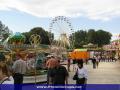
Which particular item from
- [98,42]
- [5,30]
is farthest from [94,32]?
[5,30]

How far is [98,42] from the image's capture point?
195 meters

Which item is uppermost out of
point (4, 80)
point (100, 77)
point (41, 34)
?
point (41, 34)

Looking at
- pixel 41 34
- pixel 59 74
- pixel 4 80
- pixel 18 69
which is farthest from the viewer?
pixel 41 34

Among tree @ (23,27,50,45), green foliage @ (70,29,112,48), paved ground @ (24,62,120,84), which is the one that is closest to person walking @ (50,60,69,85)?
paved ground @ (24,62,120,84)

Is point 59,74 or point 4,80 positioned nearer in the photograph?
point 4,80

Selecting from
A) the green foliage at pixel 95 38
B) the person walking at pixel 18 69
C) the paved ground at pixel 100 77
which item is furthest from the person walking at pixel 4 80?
the green foliage at pixel 95 38

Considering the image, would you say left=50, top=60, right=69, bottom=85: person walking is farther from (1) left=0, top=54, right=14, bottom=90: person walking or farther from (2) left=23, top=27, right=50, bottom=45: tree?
(2) left=23, top=27, right=50, bottom=45: tree

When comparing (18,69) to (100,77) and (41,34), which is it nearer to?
(100,77)

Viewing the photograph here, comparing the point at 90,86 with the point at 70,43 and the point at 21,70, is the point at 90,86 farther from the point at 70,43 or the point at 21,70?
the point at 70,43

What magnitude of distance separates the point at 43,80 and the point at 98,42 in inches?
6739

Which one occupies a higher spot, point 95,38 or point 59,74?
point 95,38

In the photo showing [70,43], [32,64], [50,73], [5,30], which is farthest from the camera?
[5,30]

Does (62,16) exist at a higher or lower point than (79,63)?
higher

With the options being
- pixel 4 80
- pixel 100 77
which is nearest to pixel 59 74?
pixel 4 80
